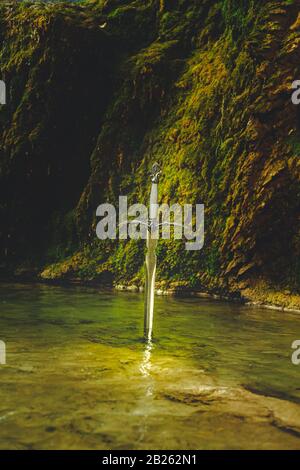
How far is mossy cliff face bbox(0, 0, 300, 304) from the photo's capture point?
38.3ft

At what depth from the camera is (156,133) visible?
15352mm

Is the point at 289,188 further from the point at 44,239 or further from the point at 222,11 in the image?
the point at 44,239

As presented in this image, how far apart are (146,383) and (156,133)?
11537 mm

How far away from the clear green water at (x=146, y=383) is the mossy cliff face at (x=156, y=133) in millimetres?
3606

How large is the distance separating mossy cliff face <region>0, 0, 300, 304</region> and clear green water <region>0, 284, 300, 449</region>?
3.61 metres

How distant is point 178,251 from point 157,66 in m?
6.02

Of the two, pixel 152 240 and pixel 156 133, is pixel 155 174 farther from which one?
pixel 156 133

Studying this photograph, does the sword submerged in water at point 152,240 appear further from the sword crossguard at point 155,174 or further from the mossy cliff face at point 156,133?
the mossy cliff face at point 156,133

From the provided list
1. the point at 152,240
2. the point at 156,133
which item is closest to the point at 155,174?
the point at 152,240

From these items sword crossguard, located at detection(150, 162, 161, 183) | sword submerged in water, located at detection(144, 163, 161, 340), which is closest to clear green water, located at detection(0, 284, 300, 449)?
sword submerged in water, located at detection(144, 163, 161, 340)

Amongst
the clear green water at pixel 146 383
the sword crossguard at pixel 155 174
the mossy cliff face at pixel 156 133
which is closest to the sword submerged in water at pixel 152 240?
the sword crossguard at pixel 155 174

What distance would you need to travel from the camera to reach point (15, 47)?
59.0 ft

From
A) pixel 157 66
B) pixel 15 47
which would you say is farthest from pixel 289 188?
pixel 15 47

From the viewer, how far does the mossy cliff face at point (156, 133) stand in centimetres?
1166
